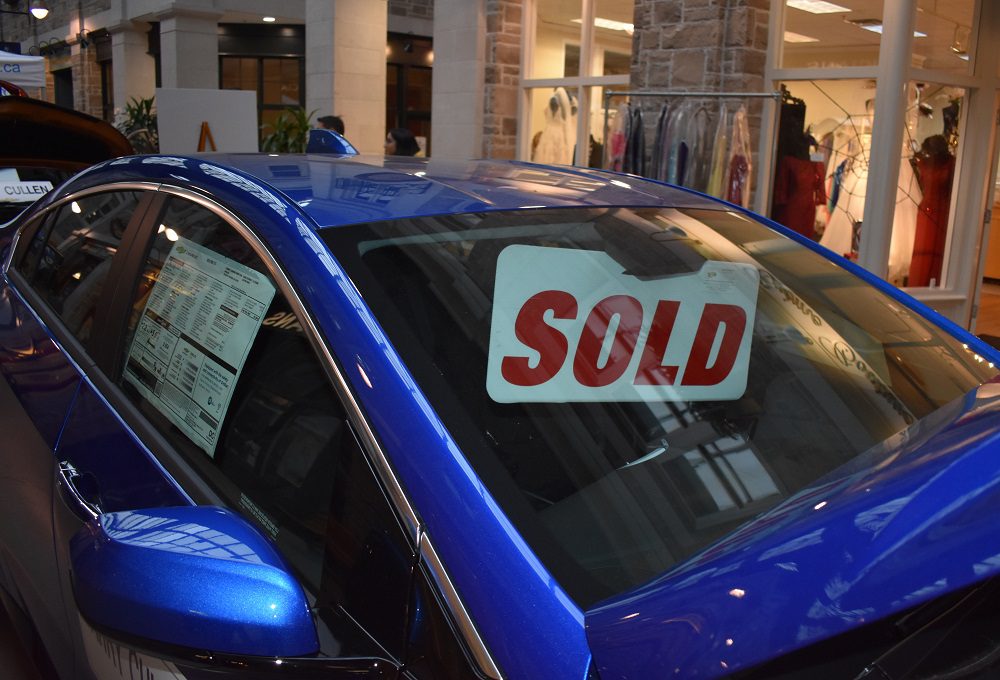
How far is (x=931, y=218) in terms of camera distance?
23.3 feet

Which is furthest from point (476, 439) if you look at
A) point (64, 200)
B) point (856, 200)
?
point (856, 200)

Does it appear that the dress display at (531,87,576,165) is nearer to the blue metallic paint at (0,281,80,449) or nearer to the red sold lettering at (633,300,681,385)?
the blue metallic paint at (0,281,80,449)

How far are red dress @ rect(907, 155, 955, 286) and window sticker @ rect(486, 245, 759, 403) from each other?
589 cm

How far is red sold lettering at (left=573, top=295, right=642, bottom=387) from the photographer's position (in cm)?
151

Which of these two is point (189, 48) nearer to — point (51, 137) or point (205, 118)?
point (205, 118)

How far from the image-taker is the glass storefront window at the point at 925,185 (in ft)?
22.0

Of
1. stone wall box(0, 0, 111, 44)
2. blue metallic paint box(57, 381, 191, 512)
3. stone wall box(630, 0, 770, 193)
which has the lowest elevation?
blue metallic paint box(57, 381, 191, 512)

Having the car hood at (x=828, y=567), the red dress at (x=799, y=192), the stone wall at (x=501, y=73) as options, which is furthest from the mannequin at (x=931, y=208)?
the car hood at (x=828, y=567)

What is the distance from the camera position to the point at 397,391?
123 centimetres

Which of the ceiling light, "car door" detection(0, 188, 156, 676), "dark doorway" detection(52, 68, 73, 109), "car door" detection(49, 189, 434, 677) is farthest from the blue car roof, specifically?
"dark doorway" detection(52, 68, 73, 109)

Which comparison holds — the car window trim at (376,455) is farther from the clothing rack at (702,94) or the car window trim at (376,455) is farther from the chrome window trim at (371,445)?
the clothing rack at (702,94)

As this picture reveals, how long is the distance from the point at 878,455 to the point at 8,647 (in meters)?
2.05

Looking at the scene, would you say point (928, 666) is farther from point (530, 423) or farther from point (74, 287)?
point (74, 287)

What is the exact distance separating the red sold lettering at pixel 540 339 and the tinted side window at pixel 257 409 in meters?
0.30
